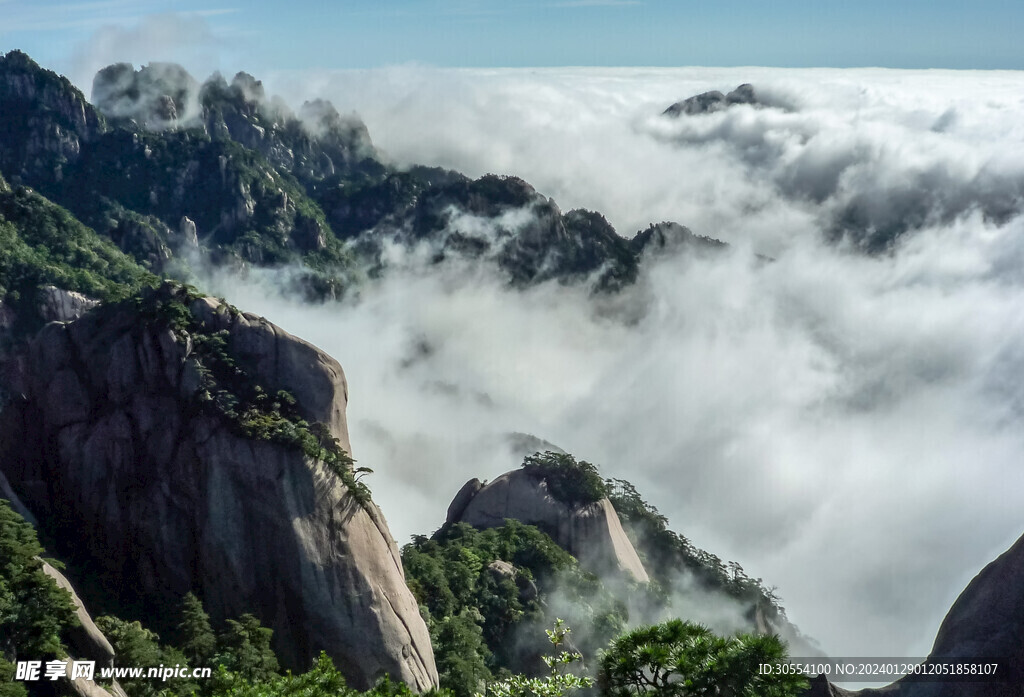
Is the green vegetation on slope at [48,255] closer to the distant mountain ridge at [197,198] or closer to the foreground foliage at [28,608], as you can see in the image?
the foreground foliage at [28,608]

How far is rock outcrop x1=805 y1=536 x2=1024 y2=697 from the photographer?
35.5m

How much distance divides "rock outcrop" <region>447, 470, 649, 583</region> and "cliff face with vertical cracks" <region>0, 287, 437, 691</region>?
1946cm

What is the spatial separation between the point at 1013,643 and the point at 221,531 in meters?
35.2

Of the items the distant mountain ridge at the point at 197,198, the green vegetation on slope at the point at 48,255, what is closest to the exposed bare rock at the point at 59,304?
the green vegetation on slope at the point at 48,255

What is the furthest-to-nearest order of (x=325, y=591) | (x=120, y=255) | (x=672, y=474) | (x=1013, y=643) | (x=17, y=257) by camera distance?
(x=672, y=474) → (x=120, y=255) → (x=17, y=257) → (x=325, y=591) → (x=1013, y=643)

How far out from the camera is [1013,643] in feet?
117

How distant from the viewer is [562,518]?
66.5 meters

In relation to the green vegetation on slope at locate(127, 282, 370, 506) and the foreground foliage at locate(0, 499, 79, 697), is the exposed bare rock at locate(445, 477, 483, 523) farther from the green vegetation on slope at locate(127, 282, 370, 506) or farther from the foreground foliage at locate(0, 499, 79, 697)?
the foreground foliage at locate(0, 499, 79, 697)

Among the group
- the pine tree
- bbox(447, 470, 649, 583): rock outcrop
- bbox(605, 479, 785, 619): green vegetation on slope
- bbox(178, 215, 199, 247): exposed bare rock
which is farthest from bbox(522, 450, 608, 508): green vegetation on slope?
bbox(178, 215, 199, 247): exposed bare rock

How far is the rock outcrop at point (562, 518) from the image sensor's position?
216 feet

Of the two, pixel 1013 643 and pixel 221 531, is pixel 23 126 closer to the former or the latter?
pixel 221 531

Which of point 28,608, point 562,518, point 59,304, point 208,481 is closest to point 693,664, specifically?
point 28,608

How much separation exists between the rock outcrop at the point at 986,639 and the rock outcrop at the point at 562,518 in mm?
28037

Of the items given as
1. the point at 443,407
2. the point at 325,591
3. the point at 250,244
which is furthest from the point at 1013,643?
the point at 250,244
